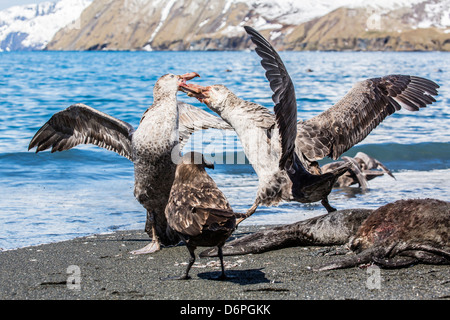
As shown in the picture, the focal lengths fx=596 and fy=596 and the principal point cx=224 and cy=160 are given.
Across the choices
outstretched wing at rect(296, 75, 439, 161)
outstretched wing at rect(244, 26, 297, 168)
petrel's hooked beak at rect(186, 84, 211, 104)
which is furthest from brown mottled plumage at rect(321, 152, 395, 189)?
outstretched wing at rect(244, 26, 297, 168)

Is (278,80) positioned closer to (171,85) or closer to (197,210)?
(171,85)

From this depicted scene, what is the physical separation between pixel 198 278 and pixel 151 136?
1692 millimetres

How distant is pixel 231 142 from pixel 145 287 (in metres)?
10.3

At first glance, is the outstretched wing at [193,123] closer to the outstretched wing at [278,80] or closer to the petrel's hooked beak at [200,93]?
the petrel's hooked beak at [200,93]

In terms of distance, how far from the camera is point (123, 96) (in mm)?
25359

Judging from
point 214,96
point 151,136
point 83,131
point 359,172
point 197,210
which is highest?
point 214,96

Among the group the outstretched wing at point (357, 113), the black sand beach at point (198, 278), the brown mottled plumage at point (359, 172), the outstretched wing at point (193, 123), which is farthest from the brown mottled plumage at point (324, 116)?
the brown mottled plumage at point (359, 172)

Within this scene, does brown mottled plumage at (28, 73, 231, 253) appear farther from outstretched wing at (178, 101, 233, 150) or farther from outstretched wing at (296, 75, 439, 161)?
outstretched wing at (296, 75, 439, 161)

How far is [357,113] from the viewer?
7703mm

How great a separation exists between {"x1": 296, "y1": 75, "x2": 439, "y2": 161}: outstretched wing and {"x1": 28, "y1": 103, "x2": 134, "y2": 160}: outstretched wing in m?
2.20

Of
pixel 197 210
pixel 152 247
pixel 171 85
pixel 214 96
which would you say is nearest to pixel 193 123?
pixel 214 96

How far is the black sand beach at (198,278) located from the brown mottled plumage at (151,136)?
19.8 inches
